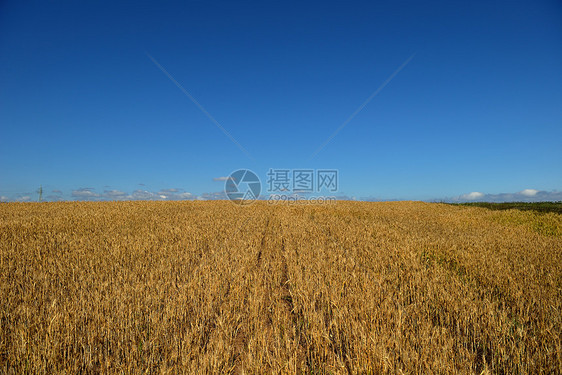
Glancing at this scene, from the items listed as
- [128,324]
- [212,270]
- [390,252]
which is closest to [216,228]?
[212,270]

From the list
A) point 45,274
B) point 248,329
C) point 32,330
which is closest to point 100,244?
point 45,274

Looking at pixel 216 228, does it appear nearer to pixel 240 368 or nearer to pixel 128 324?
pixel 128 324

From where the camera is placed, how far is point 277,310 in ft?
11.9

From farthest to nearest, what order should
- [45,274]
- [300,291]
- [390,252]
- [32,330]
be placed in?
1. [390,252]
2. [45,274]
3. [300,291]
4. [32,330]

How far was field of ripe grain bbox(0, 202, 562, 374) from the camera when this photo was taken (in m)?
2.64

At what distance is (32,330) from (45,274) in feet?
7.62

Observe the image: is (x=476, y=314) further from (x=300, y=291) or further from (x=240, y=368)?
(x=240, y=368)

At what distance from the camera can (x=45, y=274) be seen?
4902 mm

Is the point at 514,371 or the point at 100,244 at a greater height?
the point at 100,244

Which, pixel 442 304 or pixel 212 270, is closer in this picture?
pixel 442 304

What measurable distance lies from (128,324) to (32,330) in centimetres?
106

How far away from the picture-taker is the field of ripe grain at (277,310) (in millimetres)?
2637

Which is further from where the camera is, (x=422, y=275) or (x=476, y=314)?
(x=422, y=275)

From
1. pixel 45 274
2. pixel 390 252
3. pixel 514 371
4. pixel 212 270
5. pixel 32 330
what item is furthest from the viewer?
pixel 390 252
